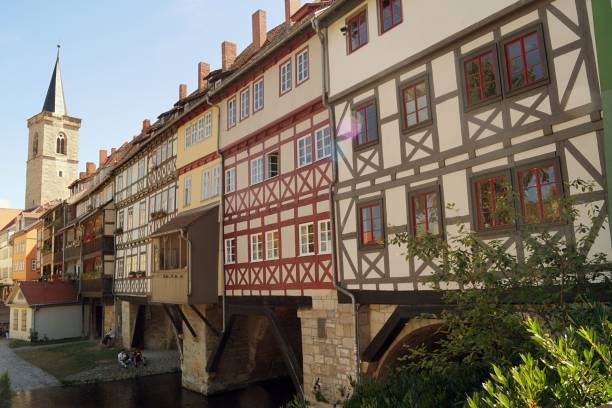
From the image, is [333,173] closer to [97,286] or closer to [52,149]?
[97,286]

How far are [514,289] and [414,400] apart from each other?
1.89m

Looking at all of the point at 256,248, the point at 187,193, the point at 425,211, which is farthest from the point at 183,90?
the point at 425,211

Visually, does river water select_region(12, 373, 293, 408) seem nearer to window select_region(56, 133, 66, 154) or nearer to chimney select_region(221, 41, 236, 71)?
chimney select_region(221, 41, 236, 71)

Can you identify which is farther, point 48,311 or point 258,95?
point 48,311

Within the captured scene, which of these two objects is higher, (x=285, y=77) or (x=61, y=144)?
(x=61, y=144)

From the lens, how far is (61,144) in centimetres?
6806

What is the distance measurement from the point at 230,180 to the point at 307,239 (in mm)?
5189

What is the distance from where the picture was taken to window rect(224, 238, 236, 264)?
17.5 metres

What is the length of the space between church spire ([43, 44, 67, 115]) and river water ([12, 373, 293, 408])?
54270 millimetres

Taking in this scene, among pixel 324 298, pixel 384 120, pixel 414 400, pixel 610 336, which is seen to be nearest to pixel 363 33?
pixel 384 120

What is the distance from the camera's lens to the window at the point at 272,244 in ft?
50.0

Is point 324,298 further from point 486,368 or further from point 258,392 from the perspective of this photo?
point 258,392

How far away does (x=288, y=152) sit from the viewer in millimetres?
14992

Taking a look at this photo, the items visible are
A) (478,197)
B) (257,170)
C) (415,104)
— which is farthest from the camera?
(257,170)
